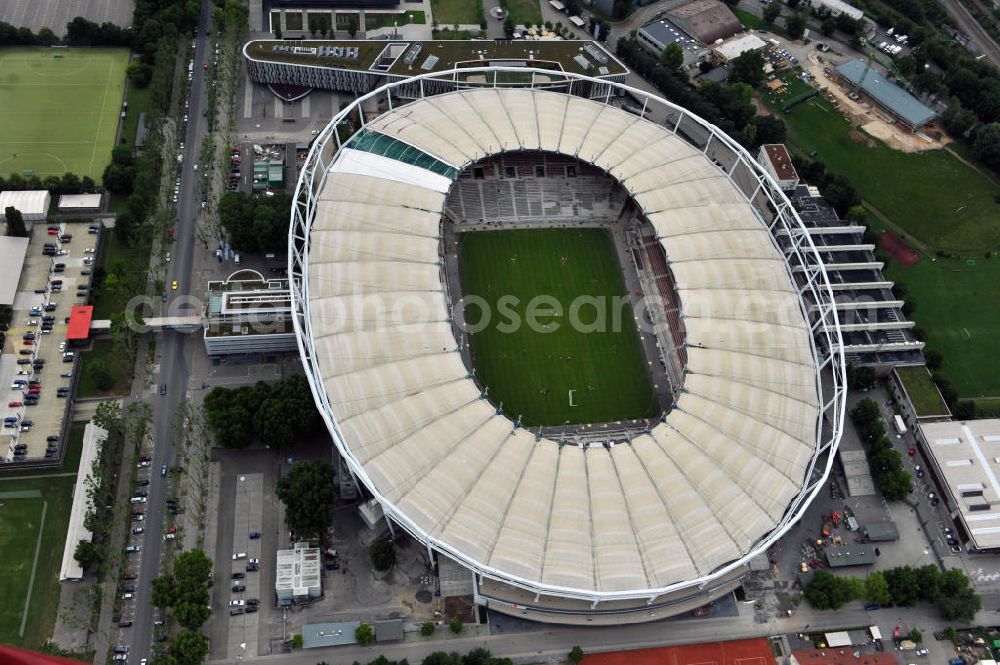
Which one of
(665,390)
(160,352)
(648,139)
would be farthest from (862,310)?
(160,352)

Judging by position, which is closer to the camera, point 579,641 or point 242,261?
point 579,641

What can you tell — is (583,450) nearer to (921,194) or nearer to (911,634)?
(911,634)

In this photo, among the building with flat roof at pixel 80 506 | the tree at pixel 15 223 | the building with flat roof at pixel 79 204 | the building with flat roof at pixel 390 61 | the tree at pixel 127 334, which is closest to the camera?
the building with flat roof at pixel 80 506

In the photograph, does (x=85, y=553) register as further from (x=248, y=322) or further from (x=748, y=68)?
(x=748, y=68)

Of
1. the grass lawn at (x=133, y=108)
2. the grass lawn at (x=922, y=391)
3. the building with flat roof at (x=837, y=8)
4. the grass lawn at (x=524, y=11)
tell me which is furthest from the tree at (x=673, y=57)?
the grass lawn at (x=133, y=108)

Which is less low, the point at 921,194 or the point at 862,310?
the point at 921,194

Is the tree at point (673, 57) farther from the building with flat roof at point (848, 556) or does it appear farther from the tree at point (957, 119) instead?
the building with flat roof at point (848, 556)
